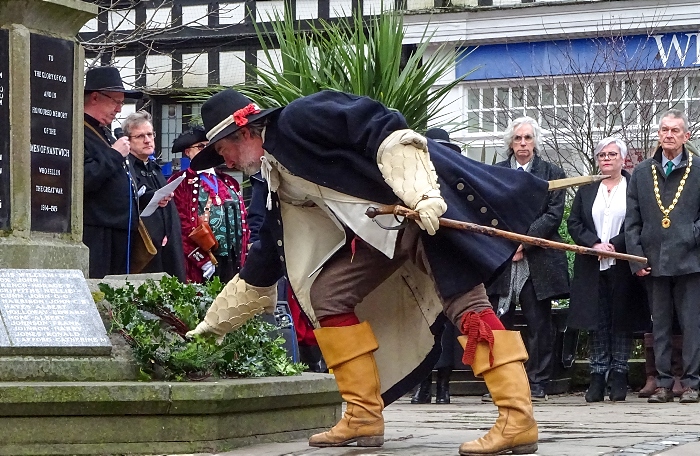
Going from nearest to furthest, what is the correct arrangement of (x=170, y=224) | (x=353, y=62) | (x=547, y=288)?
(x=170, y=224)
(x=547, y=288)
(x=353, y=62)

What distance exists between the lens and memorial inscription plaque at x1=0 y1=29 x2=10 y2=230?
682 cm

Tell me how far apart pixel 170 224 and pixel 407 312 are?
367cm

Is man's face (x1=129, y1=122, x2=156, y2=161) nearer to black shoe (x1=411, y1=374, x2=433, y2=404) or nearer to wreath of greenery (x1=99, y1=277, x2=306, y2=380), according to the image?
black shoe (x1=411, y1=374, x2=433, y2=404)

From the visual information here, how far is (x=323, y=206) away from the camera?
580 cm

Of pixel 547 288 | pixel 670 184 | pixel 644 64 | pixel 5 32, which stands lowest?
pixel 547 288

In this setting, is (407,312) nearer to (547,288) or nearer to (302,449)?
(302,449)

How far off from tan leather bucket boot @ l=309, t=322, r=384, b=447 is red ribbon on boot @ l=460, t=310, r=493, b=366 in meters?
0.48

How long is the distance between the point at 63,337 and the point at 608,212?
17.0 feet

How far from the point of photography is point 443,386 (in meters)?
10.0

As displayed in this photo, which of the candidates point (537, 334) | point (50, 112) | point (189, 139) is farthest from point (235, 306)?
point (537, 334)

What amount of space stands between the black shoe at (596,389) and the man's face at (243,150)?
4.62 meters

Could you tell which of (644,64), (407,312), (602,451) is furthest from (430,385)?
(644,64)

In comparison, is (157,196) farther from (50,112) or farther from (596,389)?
(596,389)

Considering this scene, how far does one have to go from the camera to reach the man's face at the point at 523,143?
1015 centimetres
